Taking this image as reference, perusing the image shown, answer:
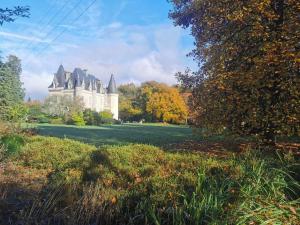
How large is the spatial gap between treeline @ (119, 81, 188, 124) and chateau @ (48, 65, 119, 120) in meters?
13.0

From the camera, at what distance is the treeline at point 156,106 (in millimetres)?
66250

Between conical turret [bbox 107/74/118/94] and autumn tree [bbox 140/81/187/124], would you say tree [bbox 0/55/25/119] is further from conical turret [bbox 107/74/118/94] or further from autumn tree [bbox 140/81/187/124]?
conical turret [bbox 107/74/118/94]

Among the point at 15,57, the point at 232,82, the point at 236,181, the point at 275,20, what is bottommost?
the point at 236,181

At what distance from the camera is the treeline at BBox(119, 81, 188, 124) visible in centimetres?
6625

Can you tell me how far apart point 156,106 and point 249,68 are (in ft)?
191

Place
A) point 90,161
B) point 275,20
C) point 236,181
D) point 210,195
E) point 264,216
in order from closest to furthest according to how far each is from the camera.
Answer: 1. point 264,216
2. point 210,195
3. point 236,181
4. point 90,161
5. point 275,20

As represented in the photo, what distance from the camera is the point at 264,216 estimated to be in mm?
3869

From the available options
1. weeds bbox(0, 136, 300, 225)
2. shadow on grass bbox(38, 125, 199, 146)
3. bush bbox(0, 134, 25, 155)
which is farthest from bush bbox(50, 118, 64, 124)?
weeds bbox(0, 136, 300, 225)

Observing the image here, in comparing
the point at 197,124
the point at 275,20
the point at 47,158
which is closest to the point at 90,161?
the point at 47,158

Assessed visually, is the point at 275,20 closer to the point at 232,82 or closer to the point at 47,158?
the point at 232,82

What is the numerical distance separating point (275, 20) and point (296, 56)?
7.41 ft

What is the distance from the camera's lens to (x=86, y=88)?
9294 cm

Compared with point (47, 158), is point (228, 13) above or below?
above

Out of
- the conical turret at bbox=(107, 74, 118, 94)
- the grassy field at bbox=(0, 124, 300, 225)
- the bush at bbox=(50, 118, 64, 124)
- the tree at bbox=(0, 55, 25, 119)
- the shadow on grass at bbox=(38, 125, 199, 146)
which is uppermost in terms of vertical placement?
the conical turret at bbox=(107, 74, 118, 94)
